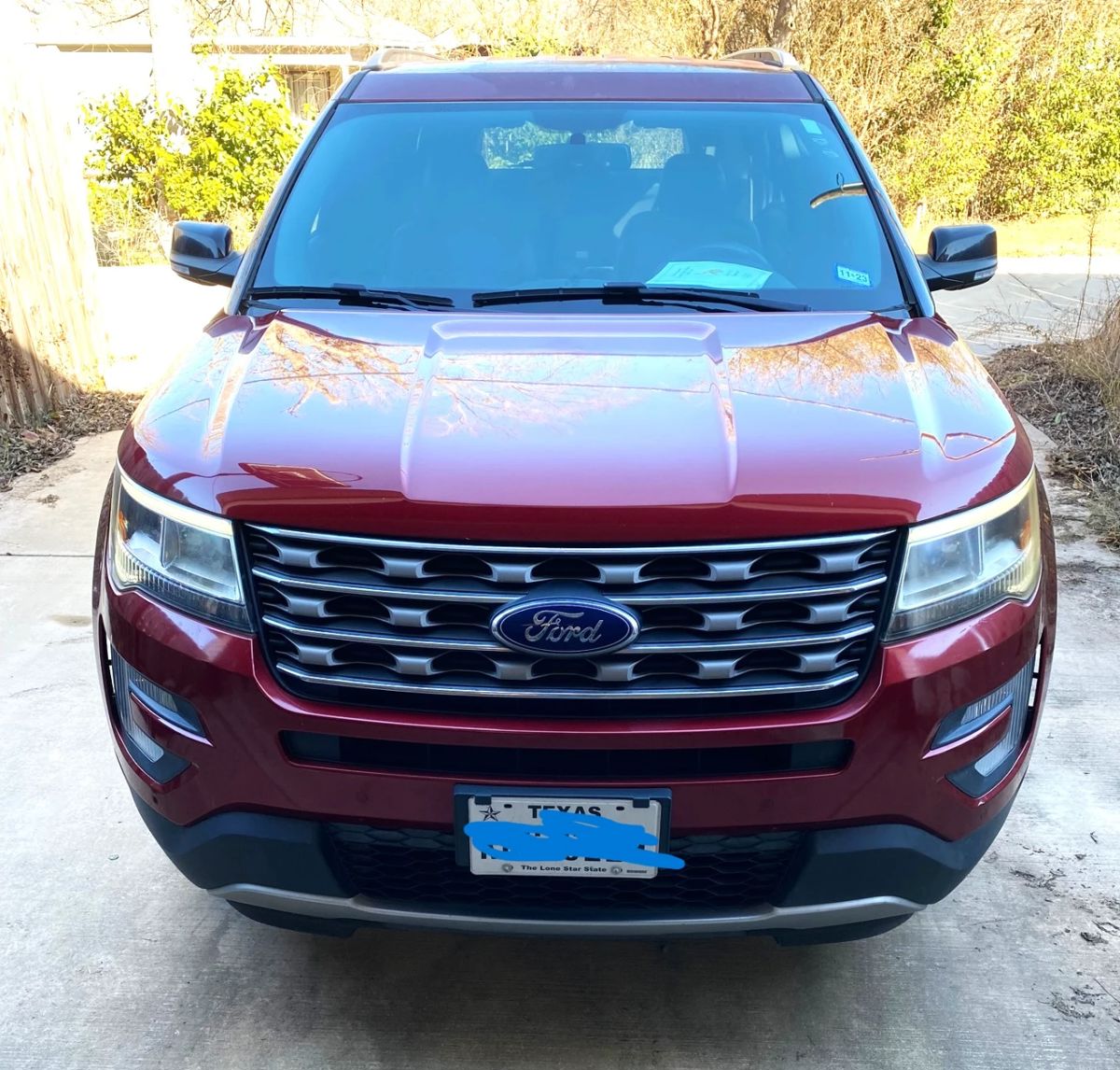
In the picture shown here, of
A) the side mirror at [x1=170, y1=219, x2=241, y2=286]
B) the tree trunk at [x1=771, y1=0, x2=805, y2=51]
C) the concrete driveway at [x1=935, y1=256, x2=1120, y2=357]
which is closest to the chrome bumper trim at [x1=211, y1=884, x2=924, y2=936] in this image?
the side mirror at [x1=170, y1=219, x2=241, y2=286]

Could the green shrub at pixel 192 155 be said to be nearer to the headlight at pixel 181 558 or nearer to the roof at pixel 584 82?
the roof at pixel 584 82

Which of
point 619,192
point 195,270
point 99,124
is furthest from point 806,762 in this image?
point 99,124

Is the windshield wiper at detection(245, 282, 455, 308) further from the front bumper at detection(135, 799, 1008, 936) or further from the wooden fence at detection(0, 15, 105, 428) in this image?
the wooden fence at detection(0, 15, 105, 428)

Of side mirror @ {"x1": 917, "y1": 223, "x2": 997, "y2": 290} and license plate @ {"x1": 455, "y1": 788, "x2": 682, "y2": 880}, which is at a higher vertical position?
side mirror @ {"x1": 917, "y1": 223, "x2": 997, "y2": 290}

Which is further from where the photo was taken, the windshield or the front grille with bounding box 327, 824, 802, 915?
the windshield

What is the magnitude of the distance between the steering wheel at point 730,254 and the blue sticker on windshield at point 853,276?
0.59ft

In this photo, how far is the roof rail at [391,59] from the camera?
3.49 metres

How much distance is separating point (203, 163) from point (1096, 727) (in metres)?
9.84

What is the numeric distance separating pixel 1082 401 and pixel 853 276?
165 inches

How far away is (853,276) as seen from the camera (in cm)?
274

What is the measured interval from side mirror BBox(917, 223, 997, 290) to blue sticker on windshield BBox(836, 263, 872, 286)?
397 millimetres

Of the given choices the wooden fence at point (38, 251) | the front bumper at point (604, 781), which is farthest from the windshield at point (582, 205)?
the wooden fence at point (38, 251)

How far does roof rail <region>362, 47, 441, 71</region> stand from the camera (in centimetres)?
349

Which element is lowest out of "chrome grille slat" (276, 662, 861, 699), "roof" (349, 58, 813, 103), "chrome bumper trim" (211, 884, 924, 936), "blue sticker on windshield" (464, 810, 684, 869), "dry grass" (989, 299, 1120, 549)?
"dry grass" (989, 299, 1120, 549)
